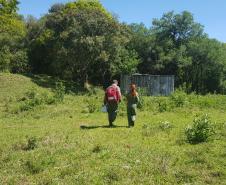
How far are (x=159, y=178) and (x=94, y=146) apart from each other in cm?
324

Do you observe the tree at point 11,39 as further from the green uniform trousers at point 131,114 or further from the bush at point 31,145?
the bush at point 31,145

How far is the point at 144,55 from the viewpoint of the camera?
151 ft

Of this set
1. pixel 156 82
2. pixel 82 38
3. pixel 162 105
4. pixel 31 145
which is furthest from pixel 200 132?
pixel 156 82

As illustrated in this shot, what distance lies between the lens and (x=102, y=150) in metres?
12.7

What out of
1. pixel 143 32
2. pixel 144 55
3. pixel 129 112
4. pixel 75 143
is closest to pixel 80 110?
pixel 129 112

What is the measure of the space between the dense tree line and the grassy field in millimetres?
15332

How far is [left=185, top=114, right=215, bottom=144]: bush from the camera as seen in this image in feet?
43.3

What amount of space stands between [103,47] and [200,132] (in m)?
24.6

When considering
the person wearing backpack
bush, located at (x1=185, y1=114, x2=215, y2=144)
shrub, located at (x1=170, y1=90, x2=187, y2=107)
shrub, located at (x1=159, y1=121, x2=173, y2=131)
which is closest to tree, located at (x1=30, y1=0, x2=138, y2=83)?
shrub, located at (x1=170, y1=90, x2=187, y2=107)

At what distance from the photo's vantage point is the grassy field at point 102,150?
410 inches

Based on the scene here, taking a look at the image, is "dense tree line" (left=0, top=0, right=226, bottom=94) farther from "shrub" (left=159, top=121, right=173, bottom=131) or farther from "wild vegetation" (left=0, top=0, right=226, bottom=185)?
"shrub" (left=159, top=121, right=173, bottom=131)

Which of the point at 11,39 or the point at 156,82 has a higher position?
the point at 11,39

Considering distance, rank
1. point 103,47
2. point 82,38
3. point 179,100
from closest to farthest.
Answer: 1. point 179,100
2. point 82,38
3. point 103,47

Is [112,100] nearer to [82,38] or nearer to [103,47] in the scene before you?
[82,38]
